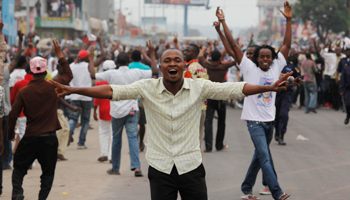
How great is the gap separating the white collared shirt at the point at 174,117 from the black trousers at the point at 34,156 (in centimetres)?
214

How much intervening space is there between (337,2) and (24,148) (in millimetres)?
53315

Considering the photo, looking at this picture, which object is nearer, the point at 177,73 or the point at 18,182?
the point at 177,73

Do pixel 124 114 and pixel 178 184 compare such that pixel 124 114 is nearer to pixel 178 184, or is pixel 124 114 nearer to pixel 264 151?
pixel 264 151

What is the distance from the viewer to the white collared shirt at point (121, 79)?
8.21 meters

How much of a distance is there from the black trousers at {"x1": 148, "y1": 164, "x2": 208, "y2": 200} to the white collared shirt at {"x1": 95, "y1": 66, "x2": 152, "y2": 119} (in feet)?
13.0

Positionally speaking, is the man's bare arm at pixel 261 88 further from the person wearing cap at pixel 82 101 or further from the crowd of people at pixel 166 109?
the person wearing cap at pixel 82 101

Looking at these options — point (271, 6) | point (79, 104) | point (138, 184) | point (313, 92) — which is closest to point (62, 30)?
point (313, 92)

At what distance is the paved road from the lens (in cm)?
718

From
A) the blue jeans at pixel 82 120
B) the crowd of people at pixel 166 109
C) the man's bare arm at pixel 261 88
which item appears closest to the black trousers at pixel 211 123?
the crowd of people at pixel 166 109

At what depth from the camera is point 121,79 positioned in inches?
328

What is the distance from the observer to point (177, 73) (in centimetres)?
428

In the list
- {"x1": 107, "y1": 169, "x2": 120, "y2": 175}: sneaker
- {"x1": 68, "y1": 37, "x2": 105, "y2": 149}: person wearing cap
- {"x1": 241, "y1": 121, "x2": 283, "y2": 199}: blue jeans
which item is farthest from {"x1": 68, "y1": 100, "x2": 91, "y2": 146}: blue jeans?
{"x1": 241, "y1": 121, "x2": 283, "y2": 199}: blue jeans

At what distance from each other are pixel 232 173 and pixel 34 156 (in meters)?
3.42

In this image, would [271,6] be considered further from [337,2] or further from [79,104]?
[79,104]
